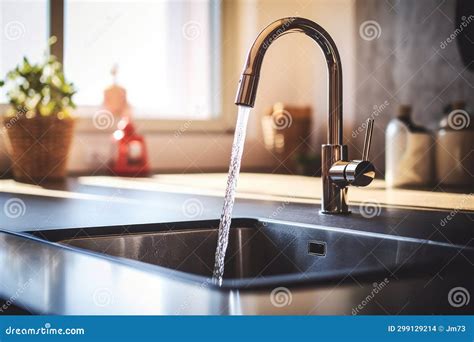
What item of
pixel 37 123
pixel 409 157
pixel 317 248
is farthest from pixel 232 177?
pixel 37 123

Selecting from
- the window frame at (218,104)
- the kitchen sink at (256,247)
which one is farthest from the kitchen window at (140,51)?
the kitchen sink at (256,247)

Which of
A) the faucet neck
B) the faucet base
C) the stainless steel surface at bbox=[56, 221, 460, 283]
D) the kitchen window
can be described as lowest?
the stainless steel surface at bbox=[56, 221, 460, 283]

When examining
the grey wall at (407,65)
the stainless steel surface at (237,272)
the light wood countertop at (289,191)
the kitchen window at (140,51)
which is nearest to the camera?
the stainless steel surface at (237,272)

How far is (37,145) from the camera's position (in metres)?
1.88

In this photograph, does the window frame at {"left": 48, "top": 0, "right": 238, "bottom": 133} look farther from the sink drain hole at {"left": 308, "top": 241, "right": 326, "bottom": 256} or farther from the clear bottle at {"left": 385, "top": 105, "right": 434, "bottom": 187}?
the sink drain hole at {"left": 308, "top": 241, "right": 326, "bottom": 256}

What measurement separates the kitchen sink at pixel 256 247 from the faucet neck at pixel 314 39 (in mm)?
174

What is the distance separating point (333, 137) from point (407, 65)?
0.95 meters

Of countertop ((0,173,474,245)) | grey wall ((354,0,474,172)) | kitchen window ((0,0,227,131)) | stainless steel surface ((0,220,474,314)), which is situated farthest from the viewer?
kitchen window ((0,0,227,131))

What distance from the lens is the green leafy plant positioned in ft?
6.32

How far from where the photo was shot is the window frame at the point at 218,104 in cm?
224

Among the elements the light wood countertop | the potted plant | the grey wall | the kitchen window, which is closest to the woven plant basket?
the potted plant

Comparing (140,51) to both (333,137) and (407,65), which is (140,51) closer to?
(407,65)

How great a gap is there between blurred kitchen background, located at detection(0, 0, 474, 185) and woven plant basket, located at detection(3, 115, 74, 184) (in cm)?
17

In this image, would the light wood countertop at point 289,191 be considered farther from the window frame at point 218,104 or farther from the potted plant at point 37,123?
the window frame at point 218,104
